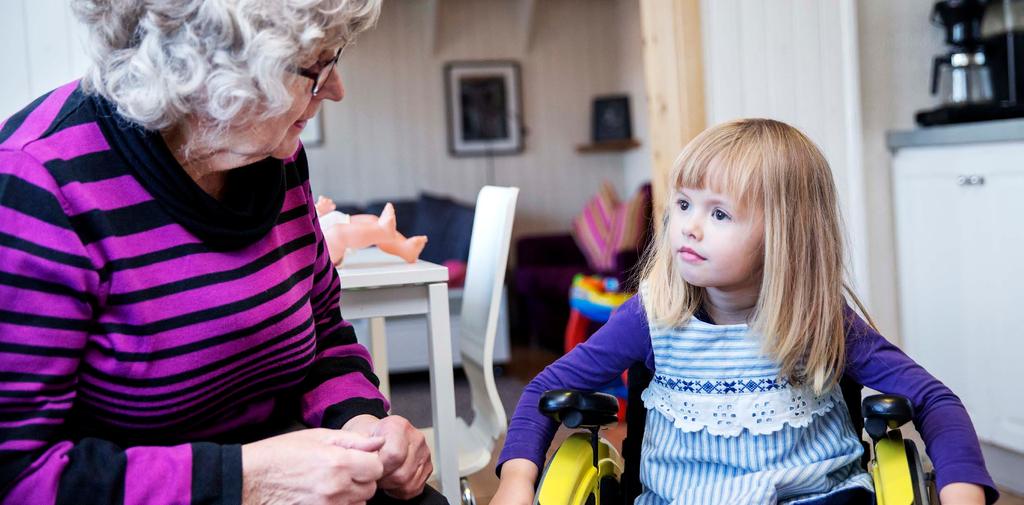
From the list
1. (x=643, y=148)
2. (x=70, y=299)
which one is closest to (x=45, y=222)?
(x=70, y=299)

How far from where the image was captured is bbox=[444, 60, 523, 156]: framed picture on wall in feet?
Answer: 21.2

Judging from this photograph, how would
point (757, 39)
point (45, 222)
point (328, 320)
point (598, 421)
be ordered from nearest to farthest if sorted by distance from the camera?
point (45, 222) < point (598, 421) < point (328, 320) < point (757, 39)

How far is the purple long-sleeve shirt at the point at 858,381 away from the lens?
125cm

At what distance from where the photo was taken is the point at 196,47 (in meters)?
1.04

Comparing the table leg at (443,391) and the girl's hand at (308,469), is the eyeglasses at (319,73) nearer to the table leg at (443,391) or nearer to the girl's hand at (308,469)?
the girl's hand at (308,469)

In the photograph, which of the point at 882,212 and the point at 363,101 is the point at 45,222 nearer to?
the point at 882,212

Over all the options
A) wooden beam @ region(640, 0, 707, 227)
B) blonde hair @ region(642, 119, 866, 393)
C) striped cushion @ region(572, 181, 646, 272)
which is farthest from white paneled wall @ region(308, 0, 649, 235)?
blonde hair @ region(642, 119, 866, 393)

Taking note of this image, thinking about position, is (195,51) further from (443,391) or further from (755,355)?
(443,391)

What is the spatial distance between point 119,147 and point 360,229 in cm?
109

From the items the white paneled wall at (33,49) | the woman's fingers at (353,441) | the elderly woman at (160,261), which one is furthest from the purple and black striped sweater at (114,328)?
the white paneled wall at (33,49)

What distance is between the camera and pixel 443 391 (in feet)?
6.56

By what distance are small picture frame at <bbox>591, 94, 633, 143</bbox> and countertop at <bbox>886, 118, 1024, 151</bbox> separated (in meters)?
3.51

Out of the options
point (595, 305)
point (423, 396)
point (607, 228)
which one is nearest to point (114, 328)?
point (595, 305)

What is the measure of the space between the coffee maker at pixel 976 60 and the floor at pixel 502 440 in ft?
3.63
